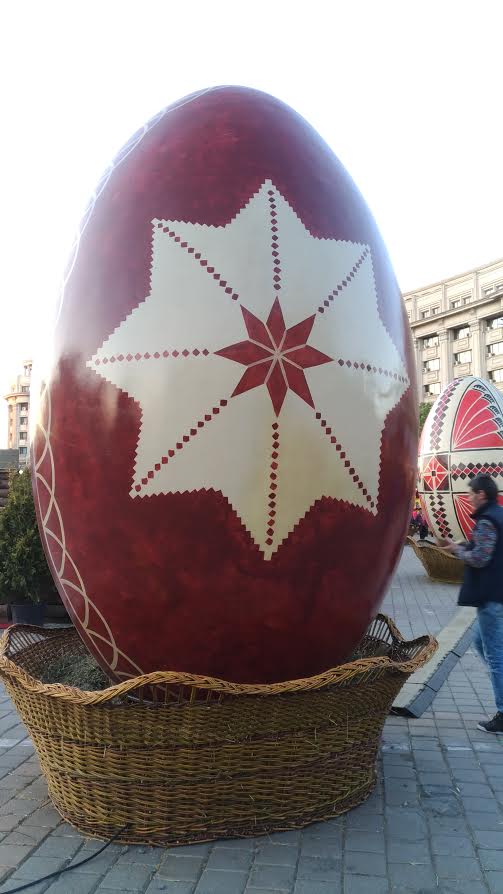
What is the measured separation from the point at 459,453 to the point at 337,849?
10.1 meters

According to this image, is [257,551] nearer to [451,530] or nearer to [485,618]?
[485,618]

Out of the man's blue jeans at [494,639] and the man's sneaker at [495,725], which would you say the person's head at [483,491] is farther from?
the man's sneaker at [495,725]

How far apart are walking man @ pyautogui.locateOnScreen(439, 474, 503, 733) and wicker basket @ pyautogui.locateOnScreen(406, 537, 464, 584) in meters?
7.50

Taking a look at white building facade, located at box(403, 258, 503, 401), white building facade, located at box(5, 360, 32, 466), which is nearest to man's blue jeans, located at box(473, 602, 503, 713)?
white building facade, located at box(403, 258, 503, 401)

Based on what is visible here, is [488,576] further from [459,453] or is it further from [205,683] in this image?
[459,453]

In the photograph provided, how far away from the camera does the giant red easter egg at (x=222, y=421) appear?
321 centimetres

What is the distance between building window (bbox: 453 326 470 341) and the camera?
6775cm

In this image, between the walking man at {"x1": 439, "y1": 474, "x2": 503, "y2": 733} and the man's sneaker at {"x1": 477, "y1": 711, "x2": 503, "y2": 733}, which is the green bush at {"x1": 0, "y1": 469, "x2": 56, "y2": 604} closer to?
the walking man at {"x1": 439, "y1": 474, "x2": 503, "y2": 733}

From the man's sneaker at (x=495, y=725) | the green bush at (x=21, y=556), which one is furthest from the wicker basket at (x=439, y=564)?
the man's sneaker at (x=495, y=725)

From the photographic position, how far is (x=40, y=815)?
11.6ft

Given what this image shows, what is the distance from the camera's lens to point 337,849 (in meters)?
3.14

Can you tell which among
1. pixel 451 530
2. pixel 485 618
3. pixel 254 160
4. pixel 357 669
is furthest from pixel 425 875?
pixel 451 530

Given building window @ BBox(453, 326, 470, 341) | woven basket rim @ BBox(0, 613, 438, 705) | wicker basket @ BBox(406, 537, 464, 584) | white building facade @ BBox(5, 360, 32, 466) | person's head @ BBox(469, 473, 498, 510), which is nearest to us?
woven basket rim @ BBox(0, 613, 438, 705)

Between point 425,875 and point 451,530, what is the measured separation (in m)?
10.1
